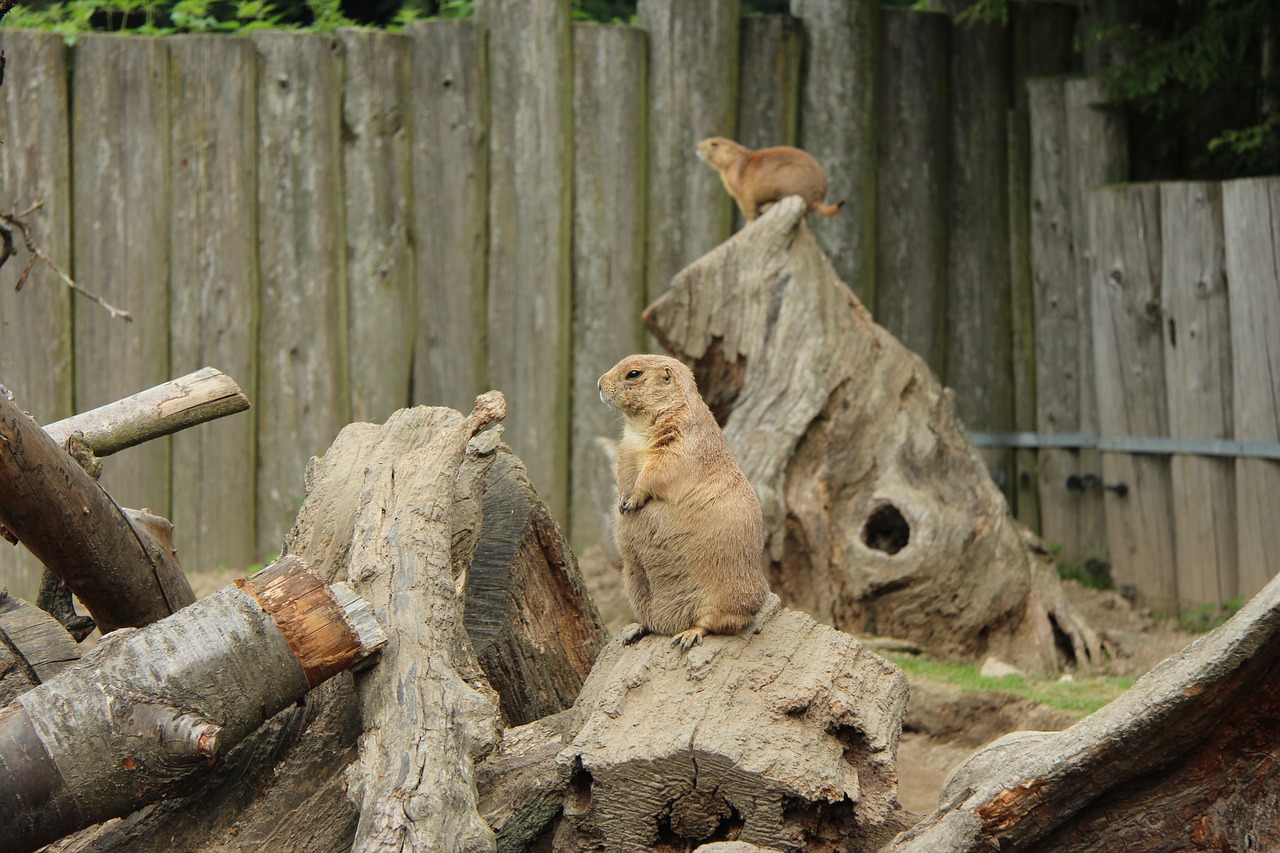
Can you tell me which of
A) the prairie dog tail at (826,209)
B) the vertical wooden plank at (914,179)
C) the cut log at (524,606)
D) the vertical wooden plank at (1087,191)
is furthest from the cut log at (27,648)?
the vertical wooden plank at (1087,191)

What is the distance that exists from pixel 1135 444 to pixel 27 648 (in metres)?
5.70

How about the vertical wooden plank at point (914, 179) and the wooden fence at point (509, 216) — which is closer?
the wooden fence at point (509, 216)

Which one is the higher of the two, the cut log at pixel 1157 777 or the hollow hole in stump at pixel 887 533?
the hollow hole in stump at pixel 887 533

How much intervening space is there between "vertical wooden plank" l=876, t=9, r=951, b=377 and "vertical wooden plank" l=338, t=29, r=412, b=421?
271cm

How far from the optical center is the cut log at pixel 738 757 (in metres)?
2.96

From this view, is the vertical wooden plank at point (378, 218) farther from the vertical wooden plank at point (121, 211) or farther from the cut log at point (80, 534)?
the cut log at point (80, 534)

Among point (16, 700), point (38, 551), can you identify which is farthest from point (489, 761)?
point (38, 551)

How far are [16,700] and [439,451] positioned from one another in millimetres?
1227

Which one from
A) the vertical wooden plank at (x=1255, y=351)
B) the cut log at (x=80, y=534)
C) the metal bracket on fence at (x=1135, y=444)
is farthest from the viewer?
the metal bracket on fence at (x=1135, y=444)

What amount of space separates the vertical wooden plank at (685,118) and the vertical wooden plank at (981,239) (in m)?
1.40

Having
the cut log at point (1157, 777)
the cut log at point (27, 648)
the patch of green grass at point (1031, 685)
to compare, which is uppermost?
the cut log at point (27, 648)

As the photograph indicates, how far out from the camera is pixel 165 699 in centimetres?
290

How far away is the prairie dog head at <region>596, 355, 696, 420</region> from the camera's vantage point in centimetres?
405

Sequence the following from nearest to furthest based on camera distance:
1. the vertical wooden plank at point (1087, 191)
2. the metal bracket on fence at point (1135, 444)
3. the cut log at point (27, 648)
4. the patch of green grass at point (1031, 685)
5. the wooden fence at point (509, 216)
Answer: the cut log at point (27, 648)
the patch of green grass at point (1031, 685)
the metal bracket on fence at point (1135, 444)
the wooden fence at point (509, 216)
the vertical wooden plank at point (1087, 191)
